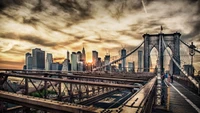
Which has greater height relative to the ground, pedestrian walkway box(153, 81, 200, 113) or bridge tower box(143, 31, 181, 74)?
bridge tower box(143, 31, 181, 74)

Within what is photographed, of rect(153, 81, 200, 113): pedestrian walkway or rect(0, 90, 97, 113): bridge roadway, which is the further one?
rect(153, 81, 200, 113): pedestrian walkway

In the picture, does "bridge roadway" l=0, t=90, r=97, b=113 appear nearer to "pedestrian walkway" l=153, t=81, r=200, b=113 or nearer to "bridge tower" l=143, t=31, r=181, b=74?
"pedestrian walkway" l=153, t=81, r=200, b=113

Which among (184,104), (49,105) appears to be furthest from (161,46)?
(49,105)

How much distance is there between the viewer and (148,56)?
153ft

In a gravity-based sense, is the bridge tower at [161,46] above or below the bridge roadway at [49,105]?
above

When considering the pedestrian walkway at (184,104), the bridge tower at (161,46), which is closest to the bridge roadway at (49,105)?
the pedestrian walkway at (184,104)

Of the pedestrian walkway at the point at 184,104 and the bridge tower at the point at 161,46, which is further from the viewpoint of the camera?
the bridge tower at the point at 161,46

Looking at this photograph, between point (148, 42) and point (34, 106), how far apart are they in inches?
1936

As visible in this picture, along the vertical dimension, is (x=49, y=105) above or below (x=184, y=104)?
above

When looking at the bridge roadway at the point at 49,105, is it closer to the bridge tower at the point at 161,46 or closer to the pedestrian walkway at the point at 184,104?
the pedestrian walkway at the point at 184,104

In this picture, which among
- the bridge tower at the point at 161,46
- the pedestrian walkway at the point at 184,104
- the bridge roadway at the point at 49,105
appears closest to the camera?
the bridge roadway at the point at 49,105

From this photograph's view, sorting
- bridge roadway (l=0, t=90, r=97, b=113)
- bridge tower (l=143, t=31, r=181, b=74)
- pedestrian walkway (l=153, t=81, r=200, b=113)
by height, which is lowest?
pedestrian walkway (l=153, t=81, r=200, b=113)

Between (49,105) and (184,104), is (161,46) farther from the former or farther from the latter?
(49,105)

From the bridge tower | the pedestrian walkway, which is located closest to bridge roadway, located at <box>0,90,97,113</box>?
the pedestrian walkway
